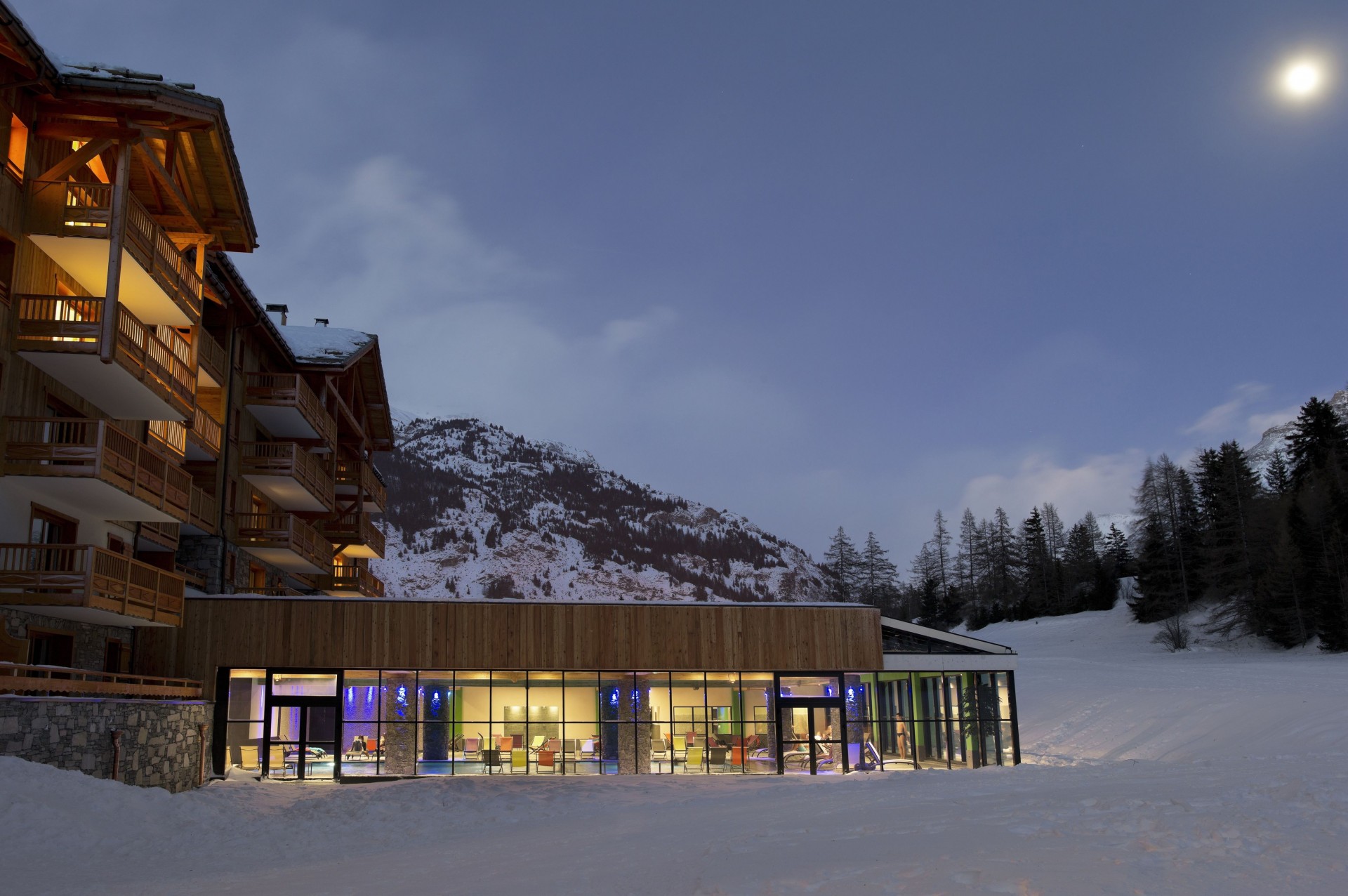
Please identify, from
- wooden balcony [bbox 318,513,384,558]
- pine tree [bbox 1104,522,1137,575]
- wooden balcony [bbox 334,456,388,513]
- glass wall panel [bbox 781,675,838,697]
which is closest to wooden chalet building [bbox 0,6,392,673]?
wooden balcony [bbox 318,513,384,558]

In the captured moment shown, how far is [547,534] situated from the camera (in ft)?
424

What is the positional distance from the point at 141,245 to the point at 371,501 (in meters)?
21.1

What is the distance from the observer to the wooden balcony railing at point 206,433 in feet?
86.7

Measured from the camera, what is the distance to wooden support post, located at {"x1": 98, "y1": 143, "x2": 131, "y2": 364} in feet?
61.0

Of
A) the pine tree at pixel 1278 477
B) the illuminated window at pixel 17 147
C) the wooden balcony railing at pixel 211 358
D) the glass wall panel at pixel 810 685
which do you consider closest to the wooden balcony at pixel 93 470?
the illuminated window at pixel 17 147

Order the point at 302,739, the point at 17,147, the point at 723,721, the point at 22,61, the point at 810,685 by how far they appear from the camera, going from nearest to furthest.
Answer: the point at 22,61 → the point at 17,147 → the point at 302,739 → the point at 723,721 → the point at 810,685

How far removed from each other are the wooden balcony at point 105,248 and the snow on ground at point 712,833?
31.5ft

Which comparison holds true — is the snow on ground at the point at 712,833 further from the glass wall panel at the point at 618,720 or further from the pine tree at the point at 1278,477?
the pine tree at the point at 1278,477

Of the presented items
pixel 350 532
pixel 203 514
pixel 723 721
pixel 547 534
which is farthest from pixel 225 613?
pixel 547 534

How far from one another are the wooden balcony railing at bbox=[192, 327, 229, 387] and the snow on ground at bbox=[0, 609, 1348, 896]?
10371 mm

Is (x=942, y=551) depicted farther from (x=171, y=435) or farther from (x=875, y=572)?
(x=171, y=435)

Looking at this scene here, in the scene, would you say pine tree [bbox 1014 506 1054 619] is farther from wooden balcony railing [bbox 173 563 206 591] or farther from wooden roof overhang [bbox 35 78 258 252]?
wooden roof overhang [bbox 35 78 258 252]

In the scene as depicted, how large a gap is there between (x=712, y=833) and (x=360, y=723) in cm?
1394

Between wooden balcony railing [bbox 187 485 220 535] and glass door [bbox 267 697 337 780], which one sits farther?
wooden balcony railing [bbox 187 485 220 535]
